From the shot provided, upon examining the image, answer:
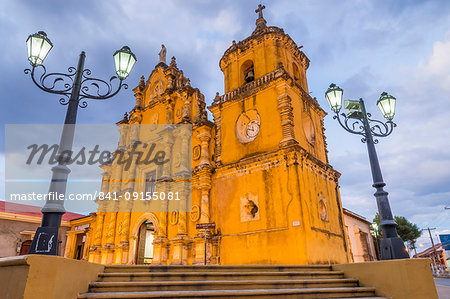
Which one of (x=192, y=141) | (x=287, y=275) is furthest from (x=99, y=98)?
(x=192, y=141)

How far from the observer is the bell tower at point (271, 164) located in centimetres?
1141

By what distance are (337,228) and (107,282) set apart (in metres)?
11.4

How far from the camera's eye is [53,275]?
368 centimetres

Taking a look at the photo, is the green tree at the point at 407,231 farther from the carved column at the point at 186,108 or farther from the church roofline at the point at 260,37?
the carved column at the point at 186,108

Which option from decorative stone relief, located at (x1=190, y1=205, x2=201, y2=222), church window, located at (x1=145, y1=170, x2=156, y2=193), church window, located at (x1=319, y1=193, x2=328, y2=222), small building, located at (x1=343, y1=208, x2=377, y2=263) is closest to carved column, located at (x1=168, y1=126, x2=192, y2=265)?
decorative stone relief, located at (x1=190, y1=205, x2=201, y2=222)

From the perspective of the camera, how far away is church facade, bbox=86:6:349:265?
38.1 feet

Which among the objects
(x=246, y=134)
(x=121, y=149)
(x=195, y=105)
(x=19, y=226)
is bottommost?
(x=19, y=226)

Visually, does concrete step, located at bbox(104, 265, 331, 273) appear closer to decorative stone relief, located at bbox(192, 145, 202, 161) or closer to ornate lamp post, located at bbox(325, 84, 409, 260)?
ornate lamp post, located at bbox(325, 84, 409, 260)

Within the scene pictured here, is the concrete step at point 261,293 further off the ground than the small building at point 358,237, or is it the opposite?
the small building at point 358,237

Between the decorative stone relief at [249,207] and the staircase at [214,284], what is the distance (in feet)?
18.7

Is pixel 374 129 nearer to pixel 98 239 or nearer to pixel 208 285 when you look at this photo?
pixel 208 285

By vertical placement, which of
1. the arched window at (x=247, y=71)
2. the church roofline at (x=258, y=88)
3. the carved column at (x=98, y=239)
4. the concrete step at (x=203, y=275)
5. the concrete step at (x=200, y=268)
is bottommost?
the concrete step at (x=203, y=275)

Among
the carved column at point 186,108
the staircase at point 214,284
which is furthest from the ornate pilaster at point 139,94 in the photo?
the staircase at point 214,284

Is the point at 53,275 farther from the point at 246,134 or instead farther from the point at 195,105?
the point at 195,105
